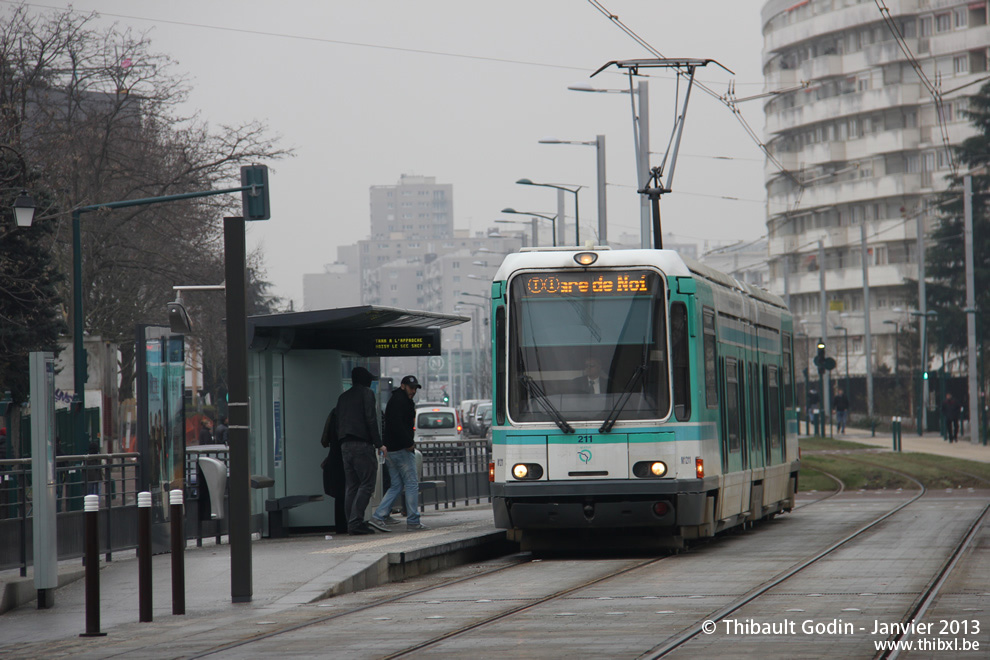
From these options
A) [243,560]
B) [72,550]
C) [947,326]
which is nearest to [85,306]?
[72,550]

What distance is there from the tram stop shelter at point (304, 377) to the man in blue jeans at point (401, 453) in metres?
0.64

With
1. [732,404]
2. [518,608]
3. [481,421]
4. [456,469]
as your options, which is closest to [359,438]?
[732,404]

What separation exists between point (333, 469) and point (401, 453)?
84 cm

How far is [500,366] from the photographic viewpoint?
1463cm

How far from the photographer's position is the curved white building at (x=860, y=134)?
305 feet

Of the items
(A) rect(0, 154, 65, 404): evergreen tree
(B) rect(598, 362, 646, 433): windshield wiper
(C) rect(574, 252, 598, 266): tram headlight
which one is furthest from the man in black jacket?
(A) rect(0, 154, 65, 404): evergreen tree

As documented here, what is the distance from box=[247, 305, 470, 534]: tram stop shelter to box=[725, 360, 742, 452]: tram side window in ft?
10.5

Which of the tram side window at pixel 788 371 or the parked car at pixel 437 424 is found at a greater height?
the tram side window at pixel 788 371

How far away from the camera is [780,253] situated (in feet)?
350

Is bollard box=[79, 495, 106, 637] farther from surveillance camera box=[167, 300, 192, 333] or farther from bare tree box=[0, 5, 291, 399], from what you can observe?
bare tree box=[0, 5, 291, 399]

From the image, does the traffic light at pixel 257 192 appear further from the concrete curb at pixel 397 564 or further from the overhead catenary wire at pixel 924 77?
the overhead catenary wire at pixel 924 77

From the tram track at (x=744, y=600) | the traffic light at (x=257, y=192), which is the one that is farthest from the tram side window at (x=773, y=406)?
the traffic light at (x=257, y=192)

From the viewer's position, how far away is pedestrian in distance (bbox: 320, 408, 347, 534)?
1639 cm

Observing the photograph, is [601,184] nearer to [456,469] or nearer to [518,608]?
[456,469]
